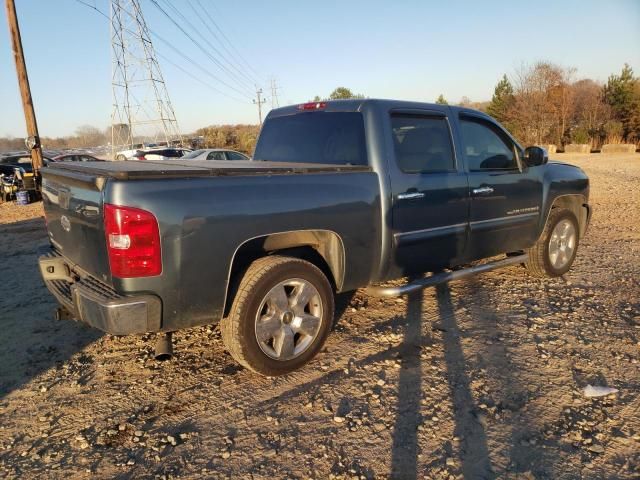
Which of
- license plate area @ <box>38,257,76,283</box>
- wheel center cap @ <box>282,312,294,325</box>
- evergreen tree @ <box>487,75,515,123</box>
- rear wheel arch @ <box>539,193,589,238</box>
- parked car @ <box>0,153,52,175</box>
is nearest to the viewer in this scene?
wheel center cap @ <box>282,312,294,325</box>

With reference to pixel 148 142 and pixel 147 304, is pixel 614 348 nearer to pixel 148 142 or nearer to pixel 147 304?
pixel 147 304

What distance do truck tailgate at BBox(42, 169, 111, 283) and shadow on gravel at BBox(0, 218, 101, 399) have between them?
0.85 meters

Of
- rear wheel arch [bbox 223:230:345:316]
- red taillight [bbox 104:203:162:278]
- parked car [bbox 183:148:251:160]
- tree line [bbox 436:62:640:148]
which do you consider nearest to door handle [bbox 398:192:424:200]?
rear wheel arch [bbox 223:230:345:316]

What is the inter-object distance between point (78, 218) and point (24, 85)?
1287 cm

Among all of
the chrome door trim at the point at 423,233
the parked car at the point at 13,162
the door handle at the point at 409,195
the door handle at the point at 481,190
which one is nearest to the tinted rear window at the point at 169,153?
the parked car at the point at 13,162

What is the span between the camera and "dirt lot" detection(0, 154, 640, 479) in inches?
99.3

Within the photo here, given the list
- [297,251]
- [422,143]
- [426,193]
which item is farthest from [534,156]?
[297,251]

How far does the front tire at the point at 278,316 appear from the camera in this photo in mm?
3170

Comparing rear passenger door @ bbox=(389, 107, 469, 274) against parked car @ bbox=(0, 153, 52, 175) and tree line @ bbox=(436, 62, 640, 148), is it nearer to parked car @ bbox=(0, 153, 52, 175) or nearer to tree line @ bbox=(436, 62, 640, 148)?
parked car @ bbox=(0, 153, 52, 175)

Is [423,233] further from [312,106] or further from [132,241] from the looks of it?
[132,241]

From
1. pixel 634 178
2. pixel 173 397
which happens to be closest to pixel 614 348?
pixel 173 397

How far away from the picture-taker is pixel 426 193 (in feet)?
13.1

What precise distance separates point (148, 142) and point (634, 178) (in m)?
36.6

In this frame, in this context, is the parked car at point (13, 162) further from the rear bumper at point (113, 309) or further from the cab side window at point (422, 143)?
the cab side window at point (422, 143)
